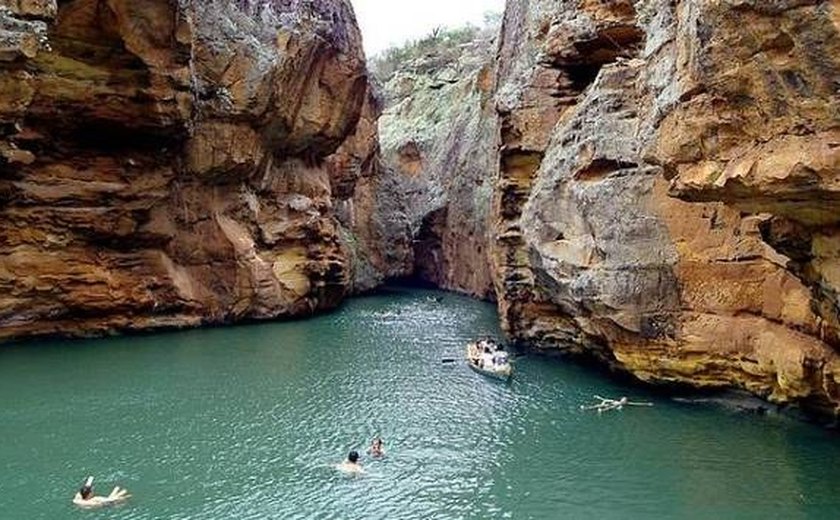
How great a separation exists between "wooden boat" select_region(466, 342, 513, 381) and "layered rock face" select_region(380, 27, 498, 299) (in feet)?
60.8

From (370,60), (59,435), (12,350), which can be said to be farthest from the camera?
(370,60)

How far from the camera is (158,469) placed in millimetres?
16344

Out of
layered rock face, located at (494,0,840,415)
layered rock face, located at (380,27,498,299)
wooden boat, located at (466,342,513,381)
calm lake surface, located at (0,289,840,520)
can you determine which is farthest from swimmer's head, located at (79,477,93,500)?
layered rock face, located at (380,27,498,299)

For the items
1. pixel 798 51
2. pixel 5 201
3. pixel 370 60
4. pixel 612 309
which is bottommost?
pixel 612 309

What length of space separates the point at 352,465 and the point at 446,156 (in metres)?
42.3

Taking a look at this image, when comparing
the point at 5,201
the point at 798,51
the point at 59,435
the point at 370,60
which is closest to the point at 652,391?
the point at 798,51

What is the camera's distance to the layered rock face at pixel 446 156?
4991cm

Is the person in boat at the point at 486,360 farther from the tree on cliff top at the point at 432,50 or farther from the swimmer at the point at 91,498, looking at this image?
the tree on cliff top at the point at 432,50

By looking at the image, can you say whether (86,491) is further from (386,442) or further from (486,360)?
→ (486,360)

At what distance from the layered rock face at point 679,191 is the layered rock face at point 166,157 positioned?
1093 centimetres

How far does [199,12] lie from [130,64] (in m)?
4.81

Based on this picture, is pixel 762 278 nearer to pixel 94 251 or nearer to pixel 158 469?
pixel 158 469

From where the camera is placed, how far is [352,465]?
16391mm

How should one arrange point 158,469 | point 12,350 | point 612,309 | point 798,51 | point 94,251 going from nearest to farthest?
1. point 798,51
2. point 158,469
3. point 612,309
4. point 12,350
5. point 94,251
